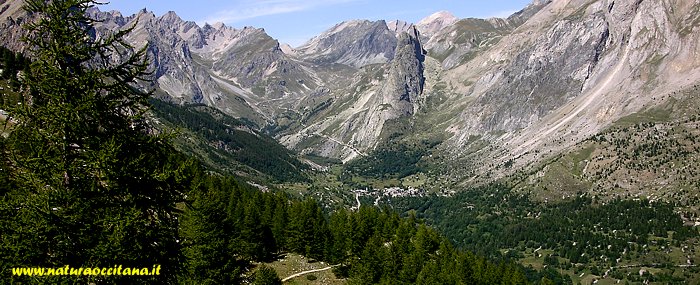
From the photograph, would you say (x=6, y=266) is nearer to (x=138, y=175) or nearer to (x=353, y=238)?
(x=138, y=175)

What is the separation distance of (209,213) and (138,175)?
1713 inches

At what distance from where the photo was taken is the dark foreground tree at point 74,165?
1659 centimetres

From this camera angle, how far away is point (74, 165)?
56.2 ft

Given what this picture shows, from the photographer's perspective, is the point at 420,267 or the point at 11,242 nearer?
the point at 11,242

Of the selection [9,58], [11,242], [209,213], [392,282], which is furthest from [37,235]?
[9,58]

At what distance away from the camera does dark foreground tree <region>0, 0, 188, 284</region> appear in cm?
1659

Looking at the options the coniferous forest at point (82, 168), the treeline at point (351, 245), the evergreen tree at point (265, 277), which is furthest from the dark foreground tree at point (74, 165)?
the treeline at point (351, 245)

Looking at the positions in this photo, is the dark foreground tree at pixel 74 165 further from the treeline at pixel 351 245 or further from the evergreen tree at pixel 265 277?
the treeline at pixel 351 245

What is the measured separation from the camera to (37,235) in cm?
1636

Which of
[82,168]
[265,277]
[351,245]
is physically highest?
[82,168]

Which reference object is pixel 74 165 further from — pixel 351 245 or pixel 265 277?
pixel 351 245

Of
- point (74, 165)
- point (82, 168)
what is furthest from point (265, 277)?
point (74, 165)

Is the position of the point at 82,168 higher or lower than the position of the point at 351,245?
higher

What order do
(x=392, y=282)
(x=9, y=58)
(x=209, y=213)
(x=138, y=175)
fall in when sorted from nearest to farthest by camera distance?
(x=138, y=175) → (x=209, y=213) → (x=392, y=282) → (x=9, y=58)
